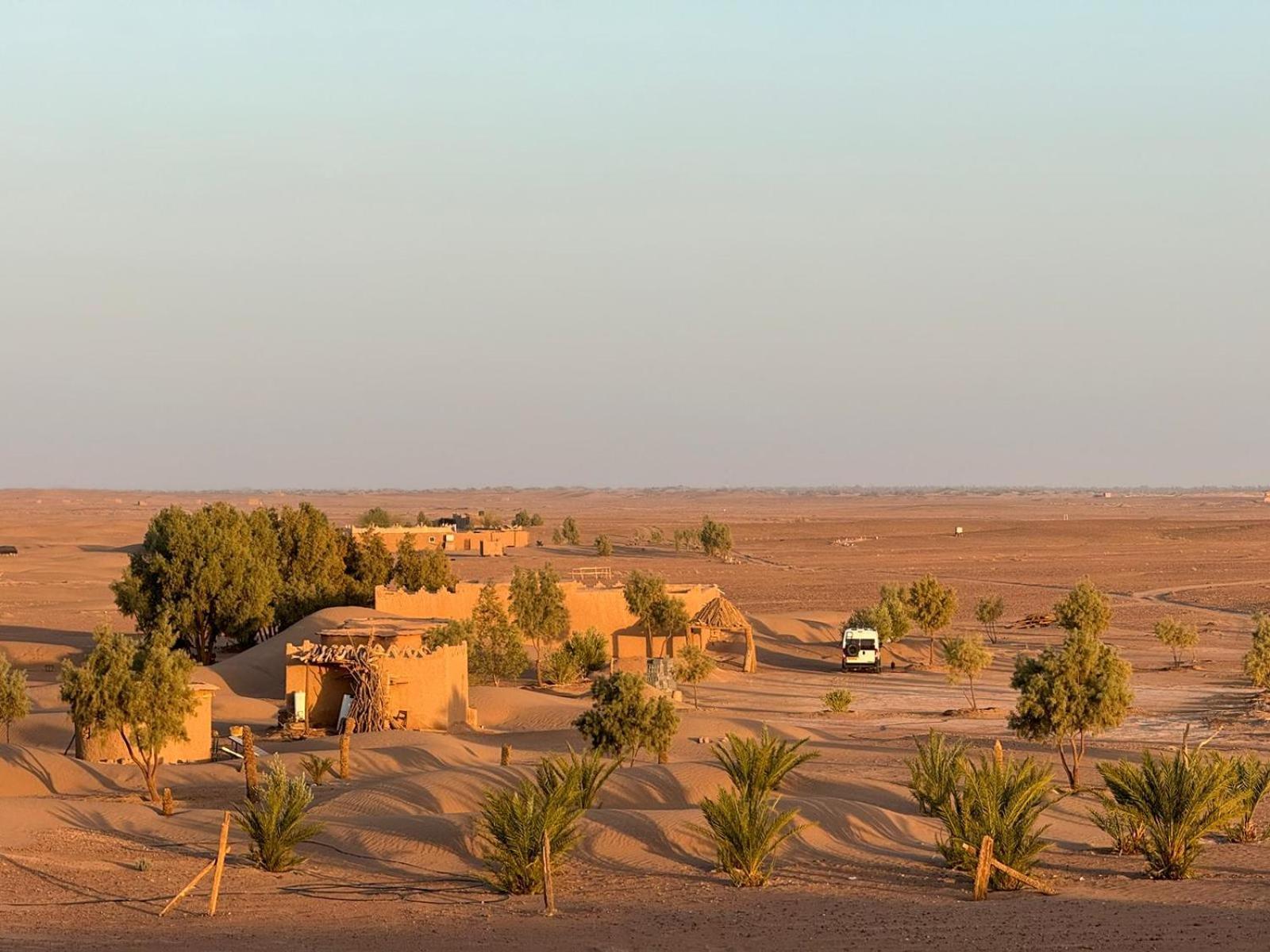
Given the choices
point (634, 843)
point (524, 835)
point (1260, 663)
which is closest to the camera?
point (524, 835)

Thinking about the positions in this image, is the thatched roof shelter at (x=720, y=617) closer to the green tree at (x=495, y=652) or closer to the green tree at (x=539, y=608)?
the green tree at (x=539, y=608)

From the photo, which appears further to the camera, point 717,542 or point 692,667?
point 717,542

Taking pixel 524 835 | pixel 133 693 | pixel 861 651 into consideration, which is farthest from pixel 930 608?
pixel 524 835

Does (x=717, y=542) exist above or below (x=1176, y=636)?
above

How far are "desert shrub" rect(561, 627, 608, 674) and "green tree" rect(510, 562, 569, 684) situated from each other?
2.90 feet

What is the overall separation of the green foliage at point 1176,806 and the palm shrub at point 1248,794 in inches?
57.0

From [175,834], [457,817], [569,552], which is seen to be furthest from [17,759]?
[569,552]

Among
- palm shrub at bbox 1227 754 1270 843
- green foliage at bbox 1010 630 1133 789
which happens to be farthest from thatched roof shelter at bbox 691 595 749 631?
palm shrub at bbox 1227 754 1270 843

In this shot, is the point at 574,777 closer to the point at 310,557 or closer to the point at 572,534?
the point at 310,557

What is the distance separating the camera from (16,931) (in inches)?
587

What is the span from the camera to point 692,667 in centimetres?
3981

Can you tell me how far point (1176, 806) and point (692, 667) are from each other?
A: 2283 centimetres

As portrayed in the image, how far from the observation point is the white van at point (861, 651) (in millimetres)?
44562

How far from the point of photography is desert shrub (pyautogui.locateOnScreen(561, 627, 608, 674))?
41219 mm
